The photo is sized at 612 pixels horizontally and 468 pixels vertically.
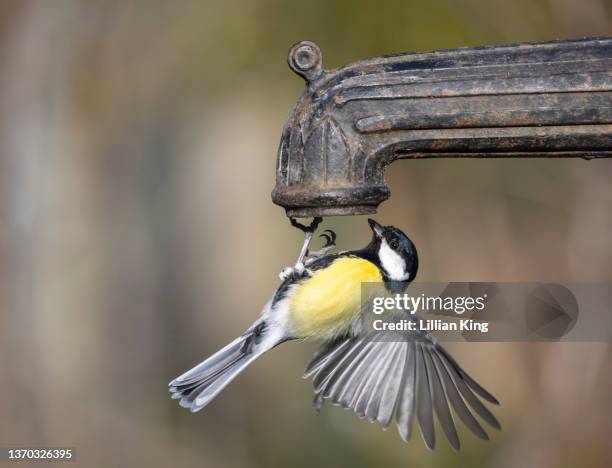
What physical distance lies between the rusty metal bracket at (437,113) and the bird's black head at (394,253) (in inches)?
22.8

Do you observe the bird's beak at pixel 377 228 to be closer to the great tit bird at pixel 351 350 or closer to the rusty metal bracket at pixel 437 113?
the great tit bird at pixel 351 350

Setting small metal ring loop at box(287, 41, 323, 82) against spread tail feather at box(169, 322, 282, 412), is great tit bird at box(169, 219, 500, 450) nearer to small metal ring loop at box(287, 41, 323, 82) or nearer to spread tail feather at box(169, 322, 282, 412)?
spread tail feather at box(169, 322, 282, 412)

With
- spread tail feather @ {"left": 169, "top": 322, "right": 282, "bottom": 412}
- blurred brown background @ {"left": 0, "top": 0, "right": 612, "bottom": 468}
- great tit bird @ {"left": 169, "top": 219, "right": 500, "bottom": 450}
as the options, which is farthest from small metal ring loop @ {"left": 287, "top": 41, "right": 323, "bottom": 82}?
blurred brown background @ {"left": 0, "top": 0, "right": 612, "bottom": 468}

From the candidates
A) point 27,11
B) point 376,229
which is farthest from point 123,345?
point 376,229

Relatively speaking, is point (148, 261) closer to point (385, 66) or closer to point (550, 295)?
point (550, 295)

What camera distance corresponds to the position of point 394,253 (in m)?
2.23

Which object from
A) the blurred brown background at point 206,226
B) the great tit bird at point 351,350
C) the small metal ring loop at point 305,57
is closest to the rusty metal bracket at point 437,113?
the small metal ring loop at point 305,57

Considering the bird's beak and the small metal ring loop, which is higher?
the small metal ring loop

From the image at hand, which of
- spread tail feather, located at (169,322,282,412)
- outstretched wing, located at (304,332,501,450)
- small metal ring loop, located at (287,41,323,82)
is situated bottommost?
outstretched wing, located at (304,332,501,450)

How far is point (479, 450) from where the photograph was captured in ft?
11.1

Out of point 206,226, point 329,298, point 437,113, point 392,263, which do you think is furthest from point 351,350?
point 206,226

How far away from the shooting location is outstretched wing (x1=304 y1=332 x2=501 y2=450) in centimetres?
206

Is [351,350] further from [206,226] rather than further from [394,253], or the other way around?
[206,226]

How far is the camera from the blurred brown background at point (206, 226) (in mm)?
3373
